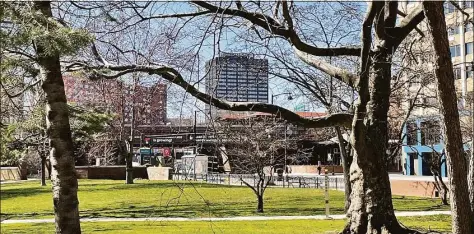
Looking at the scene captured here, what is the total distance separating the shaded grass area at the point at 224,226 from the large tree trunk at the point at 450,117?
7.45 metres

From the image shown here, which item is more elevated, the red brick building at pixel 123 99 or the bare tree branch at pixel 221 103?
the red brick building at pixel 123 99

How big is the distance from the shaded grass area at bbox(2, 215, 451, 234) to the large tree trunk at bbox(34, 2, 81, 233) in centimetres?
633

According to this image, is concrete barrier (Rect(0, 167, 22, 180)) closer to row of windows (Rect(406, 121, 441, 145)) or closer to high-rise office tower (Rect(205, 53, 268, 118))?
row of windows (Rect(406, 121, 441, 145))

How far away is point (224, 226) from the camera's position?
1667 centimetres

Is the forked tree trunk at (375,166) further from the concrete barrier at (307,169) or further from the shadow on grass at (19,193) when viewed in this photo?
the concrete barrier at (307,169)

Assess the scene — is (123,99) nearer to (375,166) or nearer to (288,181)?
(288,181)

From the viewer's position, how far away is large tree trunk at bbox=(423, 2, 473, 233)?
6.85m

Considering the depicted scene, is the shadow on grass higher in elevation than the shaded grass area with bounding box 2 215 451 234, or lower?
lower

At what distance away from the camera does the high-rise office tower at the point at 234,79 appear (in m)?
8.06

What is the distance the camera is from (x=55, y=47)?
8047 mm

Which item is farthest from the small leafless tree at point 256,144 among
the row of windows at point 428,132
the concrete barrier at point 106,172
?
the concrete barrier at point 106,172

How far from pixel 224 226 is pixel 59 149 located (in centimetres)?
836

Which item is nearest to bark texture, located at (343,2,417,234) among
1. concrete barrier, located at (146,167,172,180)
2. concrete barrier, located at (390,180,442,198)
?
concrete barrier, located at (390,180,442,198)

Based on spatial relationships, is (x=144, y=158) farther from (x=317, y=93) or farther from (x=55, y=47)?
(x=55, y=47)
